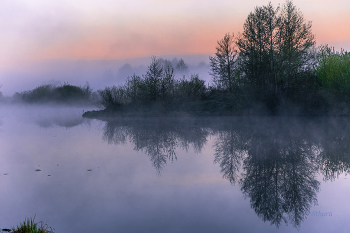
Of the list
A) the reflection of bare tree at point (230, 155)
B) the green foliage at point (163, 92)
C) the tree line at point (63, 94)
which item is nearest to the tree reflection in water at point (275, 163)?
the reflection of bare tree at point (230, 155)

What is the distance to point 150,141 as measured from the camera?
13.9 meters

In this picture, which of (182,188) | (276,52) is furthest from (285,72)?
(182,188)

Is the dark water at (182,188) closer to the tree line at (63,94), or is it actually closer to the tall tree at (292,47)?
the tall tree at (292,47)

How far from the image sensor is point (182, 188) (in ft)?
21.2

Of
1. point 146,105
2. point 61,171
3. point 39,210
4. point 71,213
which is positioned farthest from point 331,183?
point 146,105

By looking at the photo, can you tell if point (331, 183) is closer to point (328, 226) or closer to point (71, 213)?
point (328, 226)

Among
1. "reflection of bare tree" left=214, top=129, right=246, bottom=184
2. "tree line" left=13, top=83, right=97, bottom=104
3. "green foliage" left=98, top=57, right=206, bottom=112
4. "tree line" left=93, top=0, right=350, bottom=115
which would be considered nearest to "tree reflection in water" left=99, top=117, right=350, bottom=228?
"reflection of bare tree" left=214, top=129, right=246, bottom=184

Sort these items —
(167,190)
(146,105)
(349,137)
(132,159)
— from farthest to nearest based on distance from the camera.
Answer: (146,105) → (349,137) → (132,159) → (167,190)

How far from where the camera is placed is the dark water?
4.75 m

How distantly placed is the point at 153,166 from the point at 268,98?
21101 millimetres

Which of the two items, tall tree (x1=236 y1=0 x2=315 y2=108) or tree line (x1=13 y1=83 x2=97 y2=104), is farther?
tree line (x1=13 y1=83 x2=97 y2=104)

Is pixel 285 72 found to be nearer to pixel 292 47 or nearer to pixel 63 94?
pixel 292 47

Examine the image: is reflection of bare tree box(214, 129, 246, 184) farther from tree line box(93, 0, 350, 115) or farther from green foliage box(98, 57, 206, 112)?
green foliage box(98, 57, 206, 112)

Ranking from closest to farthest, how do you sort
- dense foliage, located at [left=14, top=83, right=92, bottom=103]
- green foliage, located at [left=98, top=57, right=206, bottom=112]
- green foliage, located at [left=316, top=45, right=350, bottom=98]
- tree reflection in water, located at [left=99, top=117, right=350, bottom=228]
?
tree reflection in water, located at [left=99, top=117, right=350, bottom=228] → green foliage, located at [left=316, top=45, right=350, bottom=98] → green foliage, located at [left=98, top=57, right=206, bottom=112] → dense foliage, located at [left=14, top=83, right=92, bottom=103]
